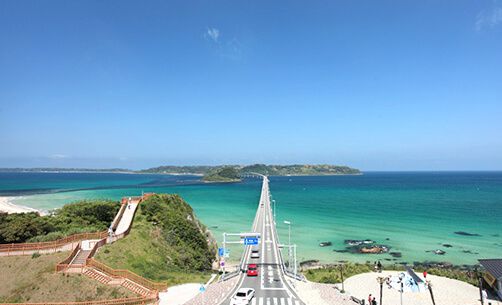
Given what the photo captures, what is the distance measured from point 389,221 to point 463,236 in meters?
19.7

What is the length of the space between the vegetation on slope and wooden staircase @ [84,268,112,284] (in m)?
8.80

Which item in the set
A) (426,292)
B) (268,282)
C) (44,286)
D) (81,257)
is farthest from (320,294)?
(44,286)

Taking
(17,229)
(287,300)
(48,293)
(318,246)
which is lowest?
(318,246)

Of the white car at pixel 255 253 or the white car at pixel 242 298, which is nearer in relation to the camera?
the white car at pixel 242 298

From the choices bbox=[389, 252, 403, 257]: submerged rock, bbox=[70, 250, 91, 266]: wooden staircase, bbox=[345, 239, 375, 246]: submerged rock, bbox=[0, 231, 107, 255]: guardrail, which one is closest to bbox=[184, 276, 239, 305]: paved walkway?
bbox=[70, 250, 91, 266]: wooden staircase

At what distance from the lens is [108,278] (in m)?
25.4

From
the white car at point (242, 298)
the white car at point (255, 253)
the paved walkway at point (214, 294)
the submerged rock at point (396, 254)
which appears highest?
the white car at point (242, 298)

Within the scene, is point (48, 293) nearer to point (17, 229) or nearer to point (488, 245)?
point (17, 229)

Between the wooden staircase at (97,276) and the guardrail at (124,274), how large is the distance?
421 millimetres

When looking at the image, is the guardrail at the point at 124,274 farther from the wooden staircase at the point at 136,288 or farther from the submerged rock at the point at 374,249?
the submerged rock at the point at 374,249

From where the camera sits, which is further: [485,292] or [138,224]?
[138,224]

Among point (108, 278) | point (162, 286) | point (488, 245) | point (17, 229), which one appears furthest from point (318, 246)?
point (17, 229)

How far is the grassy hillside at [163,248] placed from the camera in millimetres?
30578

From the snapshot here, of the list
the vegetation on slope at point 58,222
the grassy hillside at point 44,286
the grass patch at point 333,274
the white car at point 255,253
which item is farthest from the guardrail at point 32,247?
the grass patch at point 333,274
